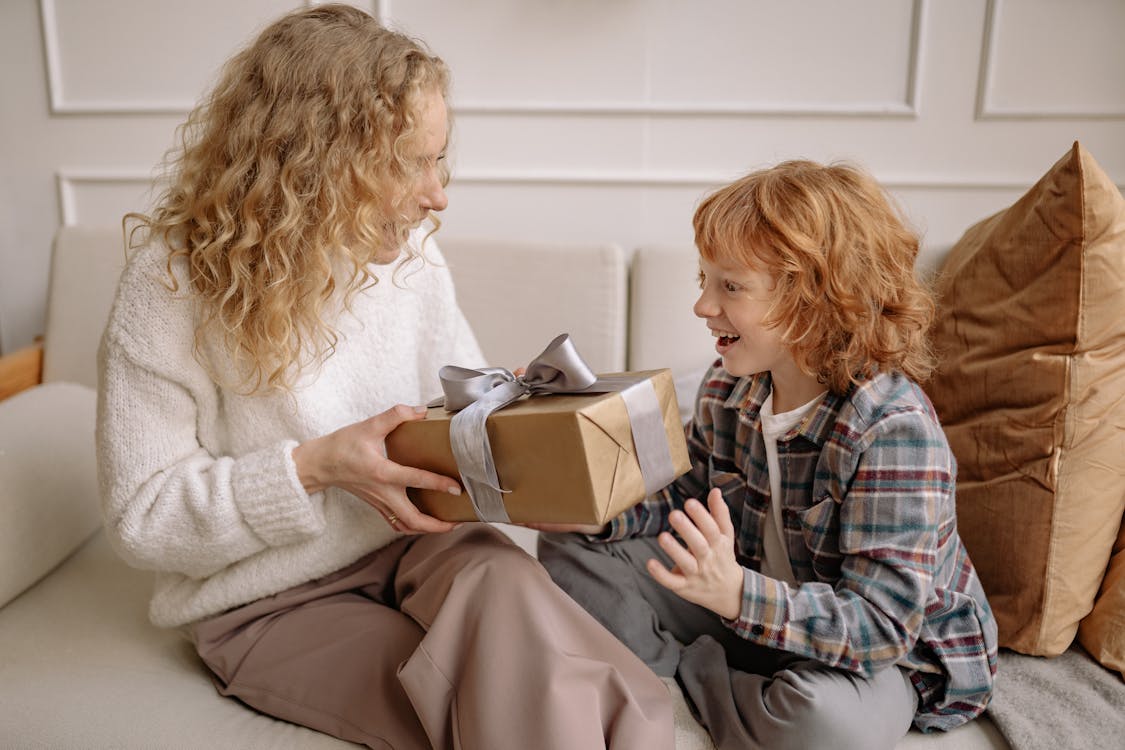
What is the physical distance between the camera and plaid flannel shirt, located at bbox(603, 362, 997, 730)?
1009 millimetres

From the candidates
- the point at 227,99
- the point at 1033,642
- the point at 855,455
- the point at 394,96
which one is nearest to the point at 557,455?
the point at 855,455

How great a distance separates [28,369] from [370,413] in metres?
0.98

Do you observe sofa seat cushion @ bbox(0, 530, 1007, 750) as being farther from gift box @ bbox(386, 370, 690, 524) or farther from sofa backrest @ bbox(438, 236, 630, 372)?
sofa backrest @ bbox(438, 236, 630, 372)

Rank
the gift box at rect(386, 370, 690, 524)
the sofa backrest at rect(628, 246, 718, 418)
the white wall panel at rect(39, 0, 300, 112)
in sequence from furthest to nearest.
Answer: the white wall panel at rect(39, 0, 300, 112), the sofa backrest at rect(628, 246, 718, 418), the gift box at rect(386, 370, 690, 524)

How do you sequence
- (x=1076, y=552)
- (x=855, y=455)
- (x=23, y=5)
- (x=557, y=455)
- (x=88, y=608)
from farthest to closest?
(x=23, y=5), (x=88, y=608), (x=1076, y=552), (x=855, y=455), (x=557, y=455)

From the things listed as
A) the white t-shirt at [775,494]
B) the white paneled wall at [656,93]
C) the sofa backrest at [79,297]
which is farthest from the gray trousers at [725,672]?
the sofa backrest at [79,297]

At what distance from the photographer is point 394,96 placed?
1.07 m

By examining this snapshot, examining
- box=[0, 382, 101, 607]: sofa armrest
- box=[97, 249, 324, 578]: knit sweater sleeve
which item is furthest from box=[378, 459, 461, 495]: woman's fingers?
box=[0, 382, 101, 607]: sofa armrest

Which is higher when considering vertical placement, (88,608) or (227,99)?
(227,99)

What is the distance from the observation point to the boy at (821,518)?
100 centimetres

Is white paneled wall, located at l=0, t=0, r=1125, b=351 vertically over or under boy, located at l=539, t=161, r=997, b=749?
over

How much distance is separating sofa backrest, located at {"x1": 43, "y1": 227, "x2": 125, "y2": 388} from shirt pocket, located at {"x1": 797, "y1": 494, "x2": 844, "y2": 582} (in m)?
1.41

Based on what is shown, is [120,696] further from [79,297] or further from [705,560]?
[79,297]

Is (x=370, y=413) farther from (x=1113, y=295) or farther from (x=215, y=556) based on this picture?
(x=1113, y=295)
